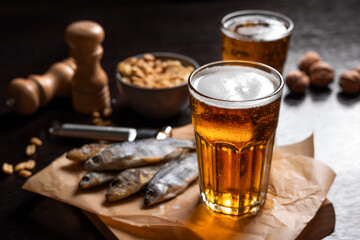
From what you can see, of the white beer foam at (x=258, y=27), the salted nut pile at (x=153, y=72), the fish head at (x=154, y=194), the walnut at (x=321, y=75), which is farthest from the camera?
the walnut at (x=321, y=75)

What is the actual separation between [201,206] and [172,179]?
8 cm

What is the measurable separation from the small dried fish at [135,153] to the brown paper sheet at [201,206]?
0.17 ft

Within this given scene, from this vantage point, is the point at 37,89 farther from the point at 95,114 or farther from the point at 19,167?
the point at 19,167

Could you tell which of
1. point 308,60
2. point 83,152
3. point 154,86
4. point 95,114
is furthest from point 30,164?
point 308,60

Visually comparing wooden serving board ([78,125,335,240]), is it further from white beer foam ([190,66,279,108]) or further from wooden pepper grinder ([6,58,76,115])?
wooden pepper grinder ([6,58,76,115])

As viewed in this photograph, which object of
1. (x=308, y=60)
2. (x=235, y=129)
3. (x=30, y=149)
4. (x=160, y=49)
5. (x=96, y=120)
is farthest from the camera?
(x=160, y=49)

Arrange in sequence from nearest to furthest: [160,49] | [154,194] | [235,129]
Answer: [235,129] < [154,194] < [160,49]

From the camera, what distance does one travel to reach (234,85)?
2.58 ft

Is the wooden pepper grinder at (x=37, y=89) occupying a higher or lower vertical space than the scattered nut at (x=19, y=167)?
higher

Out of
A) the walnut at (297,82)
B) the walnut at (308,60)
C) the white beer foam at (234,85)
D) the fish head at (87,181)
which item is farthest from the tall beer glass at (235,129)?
the walnut at (308,60)

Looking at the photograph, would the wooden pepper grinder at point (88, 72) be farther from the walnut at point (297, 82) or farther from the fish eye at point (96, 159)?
the walnut at point (297, 82)

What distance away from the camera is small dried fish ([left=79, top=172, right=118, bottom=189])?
35.7 inches

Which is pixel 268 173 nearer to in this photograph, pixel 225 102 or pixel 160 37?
pixel 225 102

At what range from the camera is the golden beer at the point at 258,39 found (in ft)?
3.49
